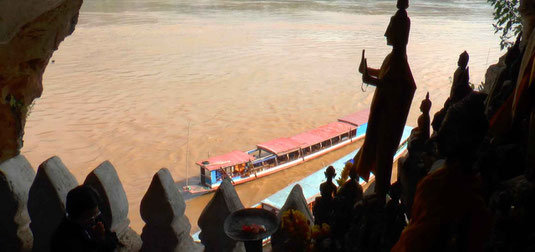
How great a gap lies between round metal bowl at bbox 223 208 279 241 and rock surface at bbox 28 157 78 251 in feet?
3.18

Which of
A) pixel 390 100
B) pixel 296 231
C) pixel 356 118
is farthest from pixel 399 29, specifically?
pixel 356 118

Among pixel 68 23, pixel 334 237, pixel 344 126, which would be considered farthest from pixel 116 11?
pixel 334 237

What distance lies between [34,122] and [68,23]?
1526cm

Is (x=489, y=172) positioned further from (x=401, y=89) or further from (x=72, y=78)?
(x=72, y=78)

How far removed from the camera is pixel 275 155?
14.4 meters

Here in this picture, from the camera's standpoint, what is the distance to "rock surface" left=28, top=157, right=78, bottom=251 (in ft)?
8.46

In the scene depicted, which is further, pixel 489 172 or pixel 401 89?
pixel 401 89

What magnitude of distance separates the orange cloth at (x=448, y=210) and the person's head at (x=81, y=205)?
4.76ft

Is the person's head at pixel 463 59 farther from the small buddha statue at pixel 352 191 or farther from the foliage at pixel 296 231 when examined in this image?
the foliage at pixel 296 231

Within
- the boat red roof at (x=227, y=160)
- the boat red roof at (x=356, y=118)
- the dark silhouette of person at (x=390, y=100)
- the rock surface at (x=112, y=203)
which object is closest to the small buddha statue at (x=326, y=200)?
the dark silhouette of person at (x=390, y=100)

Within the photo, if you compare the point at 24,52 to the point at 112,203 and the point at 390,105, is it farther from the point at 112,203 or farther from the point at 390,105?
the point at 390,105

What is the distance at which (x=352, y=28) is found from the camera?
35.9m

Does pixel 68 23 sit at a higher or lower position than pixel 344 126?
higher

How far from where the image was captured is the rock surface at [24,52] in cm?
321
